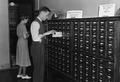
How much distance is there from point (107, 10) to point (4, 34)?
322cm

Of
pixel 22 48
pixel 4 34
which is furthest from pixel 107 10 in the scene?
pixel 4 34

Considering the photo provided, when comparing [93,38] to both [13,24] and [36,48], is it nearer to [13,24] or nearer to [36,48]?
[36,48]

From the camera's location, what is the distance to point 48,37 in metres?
4.64

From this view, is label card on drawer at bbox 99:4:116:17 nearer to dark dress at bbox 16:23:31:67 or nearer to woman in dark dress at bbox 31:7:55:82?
woman in dark dress at bbox 31:7:55:82

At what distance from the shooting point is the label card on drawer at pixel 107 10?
3.29 meters

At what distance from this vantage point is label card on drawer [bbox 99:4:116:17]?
329 cm

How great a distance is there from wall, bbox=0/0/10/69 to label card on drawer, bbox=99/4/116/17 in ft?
9.87

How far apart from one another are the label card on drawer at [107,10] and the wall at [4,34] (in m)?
3.01

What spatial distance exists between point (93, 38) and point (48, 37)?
1.66m

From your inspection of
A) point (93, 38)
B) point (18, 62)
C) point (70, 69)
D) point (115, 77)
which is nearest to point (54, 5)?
point (18, 62)

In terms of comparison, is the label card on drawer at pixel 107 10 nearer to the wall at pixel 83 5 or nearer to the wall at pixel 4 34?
the wall at pixel 83 5

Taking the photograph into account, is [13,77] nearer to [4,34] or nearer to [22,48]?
[22,48]

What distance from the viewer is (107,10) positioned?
340 centimetres

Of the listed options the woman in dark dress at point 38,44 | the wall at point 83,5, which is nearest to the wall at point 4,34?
the wall at point 83,5
